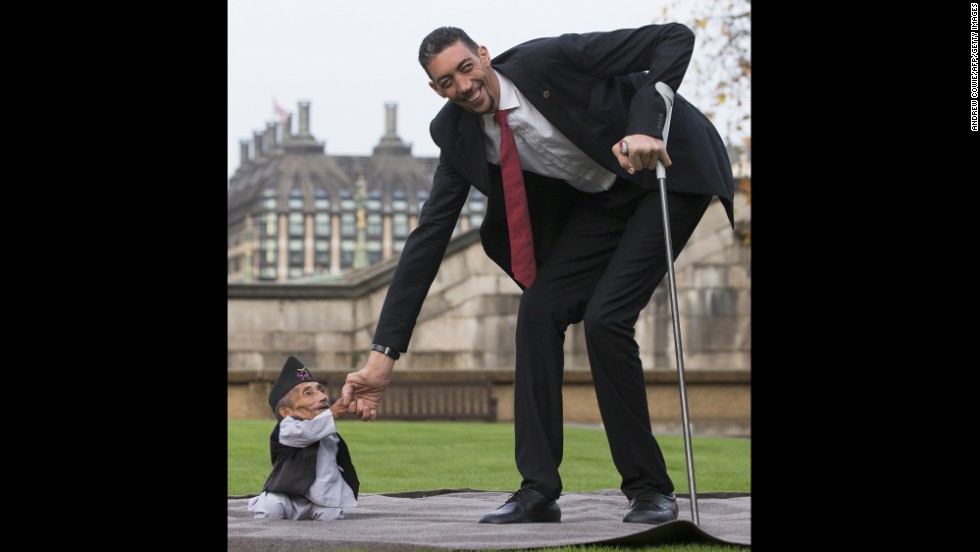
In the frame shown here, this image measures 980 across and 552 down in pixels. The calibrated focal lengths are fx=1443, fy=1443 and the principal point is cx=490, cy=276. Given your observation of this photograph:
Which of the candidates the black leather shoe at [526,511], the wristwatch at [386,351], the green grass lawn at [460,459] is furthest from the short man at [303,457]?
the green grass lawn at [460,459]

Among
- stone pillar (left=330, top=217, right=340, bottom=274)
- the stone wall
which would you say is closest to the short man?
the stone wall

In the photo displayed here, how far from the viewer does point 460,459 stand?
998 cm

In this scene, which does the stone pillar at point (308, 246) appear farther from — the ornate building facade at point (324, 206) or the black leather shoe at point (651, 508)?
the black leather shoe at point (651, 508)

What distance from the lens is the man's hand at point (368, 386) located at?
5.27 m

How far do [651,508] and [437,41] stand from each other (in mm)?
1815

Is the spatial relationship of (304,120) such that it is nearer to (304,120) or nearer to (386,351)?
(304,120)

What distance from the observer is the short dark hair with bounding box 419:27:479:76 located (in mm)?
4980
